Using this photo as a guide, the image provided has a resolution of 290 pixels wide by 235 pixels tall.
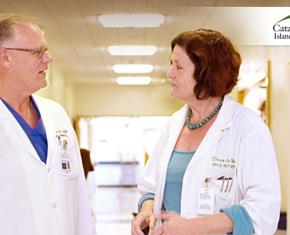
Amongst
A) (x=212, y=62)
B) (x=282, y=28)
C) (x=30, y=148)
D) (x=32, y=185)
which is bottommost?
(x=32, y=185)

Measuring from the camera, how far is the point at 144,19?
4.41 metres

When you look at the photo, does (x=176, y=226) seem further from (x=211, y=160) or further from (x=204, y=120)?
(x=204, y=120)

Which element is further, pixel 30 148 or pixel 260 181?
pixel 30 148

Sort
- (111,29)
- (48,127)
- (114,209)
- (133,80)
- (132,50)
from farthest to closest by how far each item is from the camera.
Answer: (133,80) < (114,209) < (132,50) < (111,29) < (48,127)

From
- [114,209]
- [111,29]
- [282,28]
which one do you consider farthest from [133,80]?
[282,28]

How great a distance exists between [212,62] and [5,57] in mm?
731

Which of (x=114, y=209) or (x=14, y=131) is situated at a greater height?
(x=14, y=131)

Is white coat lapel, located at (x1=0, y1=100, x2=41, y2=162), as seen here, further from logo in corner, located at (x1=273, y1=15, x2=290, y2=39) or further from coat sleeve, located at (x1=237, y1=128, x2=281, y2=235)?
logo in corner, located at (x1=273, y1=15, x2=290, y2=39)

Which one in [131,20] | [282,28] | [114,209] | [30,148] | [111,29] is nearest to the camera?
[30,148]

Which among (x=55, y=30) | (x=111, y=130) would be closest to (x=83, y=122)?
(x=111, y=130)

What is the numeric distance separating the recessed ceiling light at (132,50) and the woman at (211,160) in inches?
167

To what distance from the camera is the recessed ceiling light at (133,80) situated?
893 cm

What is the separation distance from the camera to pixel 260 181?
1424 mm

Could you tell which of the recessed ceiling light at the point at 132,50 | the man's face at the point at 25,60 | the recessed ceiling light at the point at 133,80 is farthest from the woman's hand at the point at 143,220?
the recessed ceiling light at the point at 133,80
